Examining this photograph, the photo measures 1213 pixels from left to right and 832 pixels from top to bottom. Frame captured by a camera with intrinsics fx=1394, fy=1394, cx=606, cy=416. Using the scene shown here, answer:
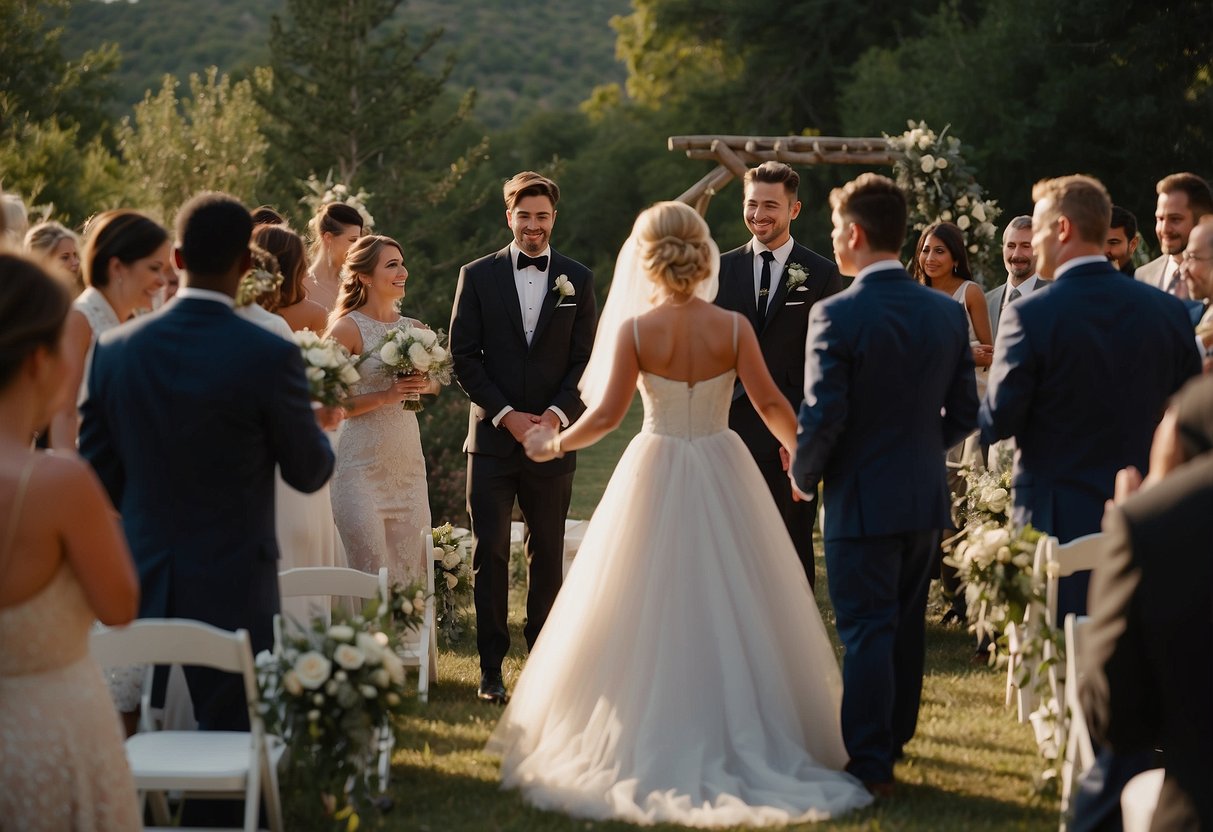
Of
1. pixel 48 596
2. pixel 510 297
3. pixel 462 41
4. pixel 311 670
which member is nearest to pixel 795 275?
pixel 510 297

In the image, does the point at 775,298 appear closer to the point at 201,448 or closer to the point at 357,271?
the point at 357,271

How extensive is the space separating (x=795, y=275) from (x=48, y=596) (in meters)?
4.76

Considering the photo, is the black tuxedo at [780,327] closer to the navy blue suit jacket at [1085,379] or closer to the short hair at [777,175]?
the short hair at [777,175]

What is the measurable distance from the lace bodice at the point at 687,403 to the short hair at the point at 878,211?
0.77m

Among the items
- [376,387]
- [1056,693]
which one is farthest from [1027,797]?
[376,387]

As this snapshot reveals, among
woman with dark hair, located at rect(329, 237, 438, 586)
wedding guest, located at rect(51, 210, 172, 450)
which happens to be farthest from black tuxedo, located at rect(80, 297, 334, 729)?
woman with dark hair, located at rect(329, 237, 438, 586)

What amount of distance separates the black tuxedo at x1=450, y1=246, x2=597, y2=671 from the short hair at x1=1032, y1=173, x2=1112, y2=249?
2.61 metres

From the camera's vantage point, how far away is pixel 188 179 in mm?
24141

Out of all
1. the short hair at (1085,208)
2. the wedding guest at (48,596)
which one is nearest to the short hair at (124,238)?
the wedding guest at (48,596)

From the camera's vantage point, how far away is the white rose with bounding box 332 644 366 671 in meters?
4.30

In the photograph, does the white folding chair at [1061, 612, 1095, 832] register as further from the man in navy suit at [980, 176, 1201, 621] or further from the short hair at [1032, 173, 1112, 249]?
the short hair at [1032, 173, 1112, 249]

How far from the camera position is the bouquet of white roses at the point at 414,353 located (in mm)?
6668

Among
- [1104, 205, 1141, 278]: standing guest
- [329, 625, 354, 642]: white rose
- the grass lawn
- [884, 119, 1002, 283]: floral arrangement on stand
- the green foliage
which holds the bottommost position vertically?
the grass lawn

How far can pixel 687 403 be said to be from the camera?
215 inches
